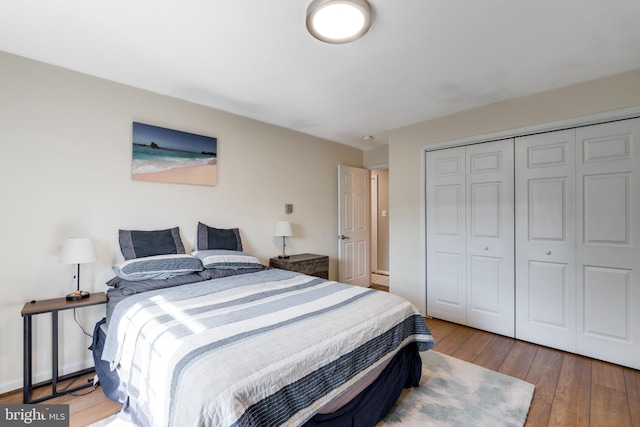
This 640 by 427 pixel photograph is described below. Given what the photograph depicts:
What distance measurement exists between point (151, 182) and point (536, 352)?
13.1 feet

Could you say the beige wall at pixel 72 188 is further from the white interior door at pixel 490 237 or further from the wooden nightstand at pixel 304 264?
the white interior door at pixel 490 237

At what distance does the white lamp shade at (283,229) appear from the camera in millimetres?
3600

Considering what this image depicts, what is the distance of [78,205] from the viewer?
2328mm

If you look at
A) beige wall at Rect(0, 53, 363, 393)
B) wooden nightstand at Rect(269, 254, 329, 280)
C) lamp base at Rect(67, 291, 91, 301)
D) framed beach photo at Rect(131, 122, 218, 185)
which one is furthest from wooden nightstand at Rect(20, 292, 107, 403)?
wooden nightstand at Rect(269, 254, 329, 280)

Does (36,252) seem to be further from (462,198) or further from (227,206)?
(462,198)

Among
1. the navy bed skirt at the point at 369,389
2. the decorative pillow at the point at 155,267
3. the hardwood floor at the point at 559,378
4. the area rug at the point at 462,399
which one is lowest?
the hardwood floor at the point at 559,378

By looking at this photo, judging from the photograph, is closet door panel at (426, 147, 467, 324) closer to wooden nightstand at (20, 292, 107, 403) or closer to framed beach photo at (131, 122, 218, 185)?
framed beach photo at (131, 122, 218, 185)

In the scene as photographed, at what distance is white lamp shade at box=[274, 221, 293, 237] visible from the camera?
142 inches

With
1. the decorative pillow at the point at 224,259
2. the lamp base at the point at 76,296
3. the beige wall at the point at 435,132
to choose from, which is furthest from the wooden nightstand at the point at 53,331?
the beige wall at the point at 435,132

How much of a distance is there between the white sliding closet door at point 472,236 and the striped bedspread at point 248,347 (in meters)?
1.55

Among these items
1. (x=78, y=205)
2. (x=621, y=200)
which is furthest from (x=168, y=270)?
(x=621, y=200)

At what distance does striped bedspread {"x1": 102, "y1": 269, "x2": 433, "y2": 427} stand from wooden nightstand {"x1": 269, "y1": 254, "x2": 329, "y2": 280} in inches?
48.2

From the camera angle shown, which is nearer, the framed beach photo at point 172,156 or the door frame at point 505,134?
the door frame at point 505,134

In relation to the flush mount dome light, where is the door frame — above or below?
below
